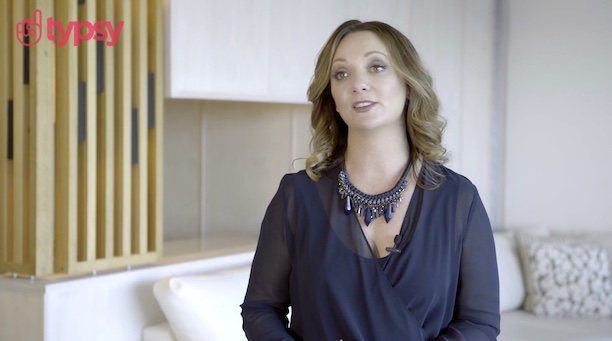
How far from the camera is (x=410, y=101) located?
1.50 meters

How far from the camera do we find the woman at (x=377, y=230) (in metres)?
1.39

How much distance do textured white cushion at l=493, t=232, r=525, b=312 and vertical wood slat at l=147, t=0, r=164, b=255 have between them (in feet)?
5.67

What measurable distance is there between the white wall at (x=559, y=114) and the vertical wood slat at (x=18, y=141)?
111 inches

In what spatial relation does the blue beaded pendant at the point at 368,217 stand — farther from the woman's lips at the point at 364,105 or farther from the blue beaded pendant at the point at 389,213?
the woman's lips at the point at 364,105

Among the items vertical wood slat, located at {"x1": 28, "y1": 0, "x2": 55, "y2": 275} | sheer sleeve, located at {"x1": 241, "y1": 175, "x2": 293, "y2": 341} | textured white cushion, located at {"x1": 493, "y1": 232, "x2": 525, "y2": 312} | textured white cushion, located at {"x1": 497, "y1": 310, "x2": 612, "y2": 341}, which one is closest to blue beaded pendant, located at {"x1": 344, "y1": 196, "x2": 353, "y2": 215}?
sheer sleeve, located at {"x1": 241, "y1": 175, "x2": 293, "y2": 341}

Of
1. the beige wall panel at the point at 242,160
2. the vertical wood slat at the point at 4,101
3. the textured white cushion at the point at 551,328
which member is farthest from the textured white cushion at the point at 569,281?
the vertical wood slat at the point at 4,101

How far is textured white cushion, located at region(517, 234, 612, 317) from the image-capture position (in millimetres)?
3922

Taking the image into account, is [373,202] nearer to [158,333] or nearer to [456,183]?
[456,183]

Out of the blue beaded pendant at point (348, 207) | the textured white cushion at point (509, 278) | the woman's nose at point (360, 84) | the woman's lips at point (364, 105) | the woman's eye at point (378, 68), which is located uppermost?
the woman's eye at point (378, 68)

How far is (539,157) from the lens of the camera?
4539mm

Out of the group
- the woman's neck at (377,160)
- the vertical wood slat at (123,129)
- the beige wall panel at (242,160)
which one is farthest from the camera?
the beige wall panel at (242,160)

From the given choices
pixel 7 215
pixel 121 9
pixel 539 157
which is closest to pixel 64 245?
pixel 7 215

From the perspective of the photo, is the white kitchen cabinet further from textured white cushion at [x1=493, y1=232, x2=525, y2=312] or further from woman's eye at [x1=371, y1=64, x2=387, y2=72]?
woman's eye at [x1=371, y1=64, x2=387, y2=72]

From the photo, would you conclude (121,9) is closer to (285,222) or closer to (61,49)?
(61,49)
